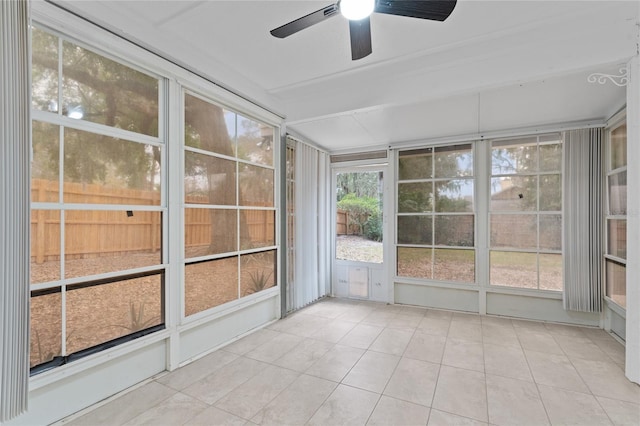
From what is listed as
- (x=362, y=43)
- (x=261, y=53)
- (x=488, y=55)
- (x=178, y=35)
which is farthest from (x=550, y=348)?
(x=178, y=35)

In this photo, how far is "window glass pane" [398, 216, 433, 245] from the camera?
4281mm

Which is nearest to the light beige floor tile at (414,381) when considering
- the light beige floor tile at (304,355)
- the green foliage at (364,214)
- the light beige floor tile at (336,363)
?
the light beige floor tile at (336,363)

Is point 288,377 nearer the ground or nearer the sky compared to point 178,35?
nearer the ground

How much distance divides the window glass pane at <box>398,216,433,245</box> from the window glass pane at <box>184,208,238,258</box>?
2.60 m

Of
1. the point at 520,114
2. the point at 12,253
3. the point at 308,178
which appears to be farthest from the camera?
the point at 308,178

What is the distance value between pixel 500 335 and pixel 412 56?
3092 mm

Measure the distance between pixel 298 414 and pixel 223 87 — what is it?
2.89 meters

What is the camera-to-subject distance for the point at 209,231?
2.78 m

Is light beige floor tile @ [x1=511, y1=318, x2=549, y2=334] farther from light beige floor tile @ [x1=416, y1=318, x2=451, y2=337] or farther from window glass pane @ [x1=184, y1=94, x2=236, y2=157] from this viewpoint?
window glass pane @ [x1=184, y1=94, x2=236, y2=157]

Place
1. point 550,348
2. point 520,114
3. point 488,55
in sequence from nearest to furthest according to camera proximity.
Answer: point 488,55, point 550,348, point 520,114

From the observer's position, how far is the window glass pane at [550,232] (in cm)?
358

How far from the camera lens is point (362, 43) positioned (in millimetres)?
1909

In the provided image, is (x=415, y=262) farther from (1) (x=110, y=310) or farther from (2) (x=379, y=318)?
(1) (x=110, y=310)

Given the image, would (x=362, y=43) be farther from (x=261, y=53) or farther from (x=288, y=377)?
(x=288, y=377)
